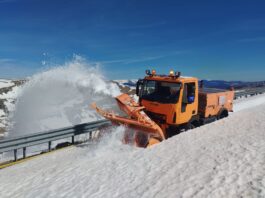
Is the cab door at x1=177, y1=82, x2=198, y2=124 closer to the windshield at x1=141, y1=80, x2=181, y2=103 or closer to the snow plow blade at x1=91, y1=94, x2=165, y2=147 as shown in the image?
the windshield at x1=141, y1=80, x2=181, y2=103

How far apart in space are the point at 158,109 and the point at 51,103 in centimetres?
778

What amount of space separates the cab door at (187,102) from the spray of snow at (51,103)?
3.16m

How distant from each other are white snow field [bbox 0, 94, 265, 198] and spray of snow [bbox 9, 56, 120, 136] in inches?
145

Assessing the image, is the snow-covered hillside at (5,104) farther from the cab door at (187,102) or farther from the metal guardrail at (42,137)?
the cab door at (187,102)

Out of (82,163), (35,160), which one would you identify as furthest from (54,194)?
(35,160)

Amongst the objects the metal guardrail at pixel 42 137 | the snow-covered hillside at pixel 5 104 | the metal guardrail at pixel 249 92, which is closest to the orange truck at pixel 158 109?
the metal guardrail at pixel 42 137

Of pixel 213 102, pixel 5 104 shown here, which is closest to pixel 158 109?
pixel 213 102

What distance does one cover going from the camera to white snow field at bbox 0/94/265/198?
5.49 m

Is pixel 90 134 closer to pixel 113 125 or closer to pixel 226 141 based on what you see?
pixel 113 125

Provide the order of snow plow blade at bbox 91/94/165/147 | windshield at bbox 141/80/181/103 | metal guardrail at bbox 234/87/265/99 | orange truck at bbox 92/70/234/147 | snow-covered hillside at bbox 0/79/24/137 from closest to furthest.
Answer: snow plow blade at bbox 91/94/165/147
orange truck at bbox 92/70/234/147
windshield at bbox 141/80/181/103
snow-covered hillside at bbox 0/79/24/137
metal guardrail at bbox 234/87/265/99

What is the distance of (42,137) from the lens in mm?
10031

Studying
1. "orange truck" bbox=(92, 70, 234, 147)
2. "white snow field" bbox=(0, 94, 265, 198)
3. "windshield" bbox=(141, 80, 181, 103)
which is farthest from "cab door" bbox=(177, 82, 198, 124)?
"white snow field" bbox=(0, 94, 265, 198)

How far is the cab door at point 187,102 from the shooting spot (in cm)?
982

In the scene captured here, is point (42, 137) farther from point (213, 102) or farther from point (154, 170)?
point (213, 102)
